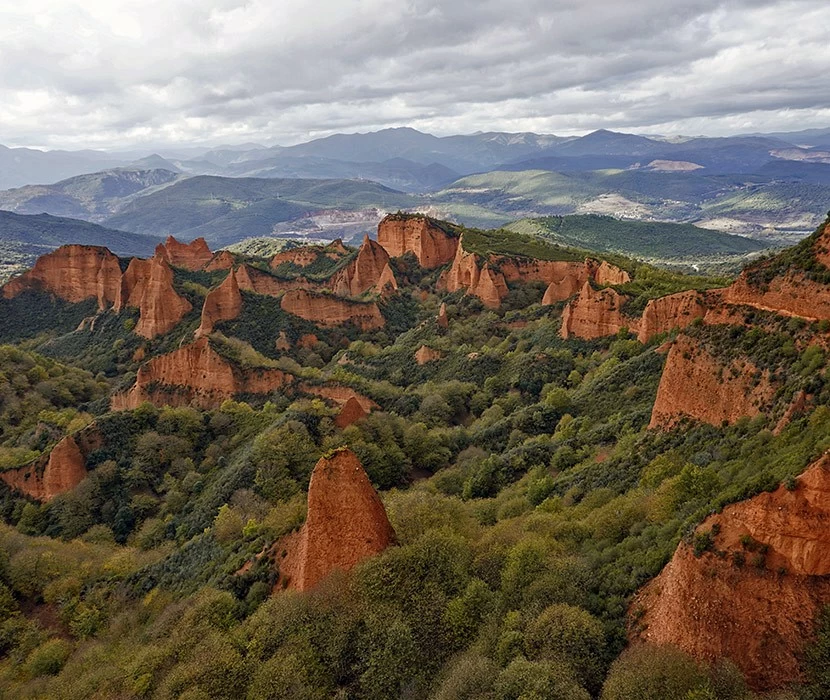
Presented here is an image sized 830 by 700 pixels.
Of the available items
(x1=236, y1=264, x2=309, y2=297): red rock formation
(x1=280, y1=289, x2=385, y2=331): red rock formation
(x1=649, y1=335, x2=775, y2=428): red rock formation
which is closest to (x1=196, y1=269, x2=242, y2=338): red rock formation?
(x1=280, y1=289, x2=385, y2=331): red rock formation

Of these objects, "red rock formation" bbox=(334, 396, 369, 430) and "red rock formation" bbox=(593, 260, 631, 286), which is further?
"red rock formation" bbox=(593, 260, 631, 286)

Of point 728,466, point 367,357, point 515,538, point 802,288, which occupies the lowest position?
point 367,357

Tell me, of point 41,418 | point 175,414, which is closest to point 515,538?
point 175,414

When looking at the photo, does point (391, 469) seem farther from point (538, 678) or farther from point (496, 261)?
point (496, 261)

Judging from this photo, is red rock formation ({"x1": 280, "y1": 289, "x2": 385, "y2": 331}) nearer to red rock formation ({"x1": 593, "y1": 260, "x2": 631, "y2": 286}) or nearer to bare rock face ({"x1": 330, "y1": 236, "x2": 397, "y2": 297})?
bare rock face ({"x1": 330, "y1": 236, "x2": 397, "y2": 297})

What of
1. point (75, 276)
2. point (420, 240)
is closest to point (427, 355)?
point (420, 240)

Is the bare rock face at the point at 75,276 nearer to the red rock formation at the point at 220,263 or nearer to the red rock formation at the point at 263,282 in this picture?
the red rock formation at the point at 220,263

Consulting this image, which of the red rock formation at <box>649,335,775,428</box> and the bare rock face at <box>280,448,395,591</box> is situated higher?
the red rock formation at <box>649,335,775,428</box>
